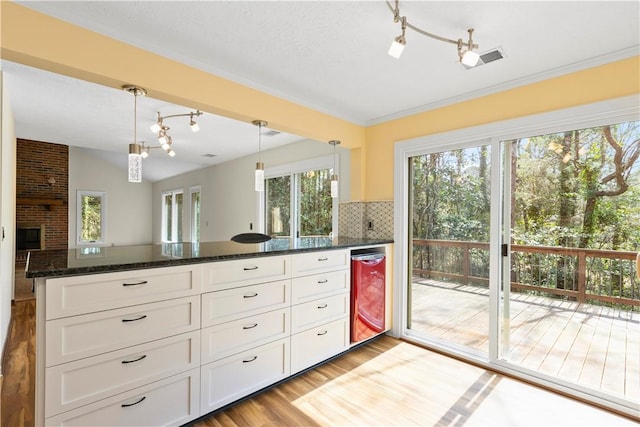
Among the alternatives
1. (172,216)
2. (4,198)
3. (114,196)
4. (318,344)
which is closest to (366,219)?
(318,344)

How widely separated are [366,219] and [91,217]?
761cm

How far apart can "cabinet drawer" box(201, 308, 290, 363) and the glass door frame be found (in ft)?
4.92

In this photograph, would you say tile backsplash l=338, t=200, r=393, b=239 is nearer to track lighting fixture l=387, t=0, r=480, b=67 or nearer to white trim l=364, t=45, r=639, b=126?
white trim l=364, t=45, r=639, b=126

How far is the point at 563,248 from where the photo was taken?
229 cm

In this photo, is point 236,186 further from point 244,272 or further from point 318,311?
point 244,272

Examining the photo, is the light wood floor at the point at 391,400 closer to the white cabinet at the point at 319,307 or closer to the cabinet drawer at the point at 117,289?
the white cabinet at the point at 319,307

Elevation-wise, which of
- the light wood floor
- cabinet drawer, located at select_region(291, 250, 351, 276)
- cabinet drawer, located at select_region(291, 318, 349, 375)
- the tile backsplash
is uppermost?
the tile backsplash

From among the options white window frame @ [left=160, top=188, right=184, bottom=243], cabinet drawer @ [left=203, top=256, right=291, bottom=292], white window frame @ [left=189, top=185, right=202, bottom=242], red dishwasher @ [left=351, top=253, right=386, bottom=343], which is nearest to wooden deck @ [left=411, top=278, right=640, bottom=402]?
red dishwasher @ [left=351, top=253, right=386, bottom=343]

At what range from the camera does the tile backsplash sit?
3295mm

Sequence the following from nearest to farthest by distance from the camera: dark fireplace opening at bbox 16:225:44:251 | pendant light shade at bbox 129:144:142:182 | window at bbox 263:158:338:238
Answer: pendant light shade at bbox 129:144:142:182
window at bbox 263:158:338:238
dark fireplace opening at bbox 16:225:44:251

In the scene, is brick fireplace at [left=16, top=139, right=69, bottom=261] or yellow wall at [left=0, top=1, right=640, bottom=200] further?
brick fireplace at [left=16, top=139, right=69, bottom=261]

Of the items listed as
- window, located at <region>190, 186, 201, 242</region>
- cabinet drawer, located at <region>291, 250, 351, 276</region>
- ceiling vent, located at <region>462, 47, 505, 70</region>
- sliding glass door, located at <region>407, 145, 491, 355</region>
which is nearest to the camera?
ceiling vent, located at <region>462, 47, 505, 70</region>

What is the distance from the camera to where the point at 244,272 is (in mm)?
1985

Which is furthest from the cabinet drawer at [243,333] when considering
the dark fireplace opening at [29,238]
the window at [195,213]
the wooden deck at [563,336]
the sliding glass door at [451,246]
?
the dark fireplace opening at [29,238]
